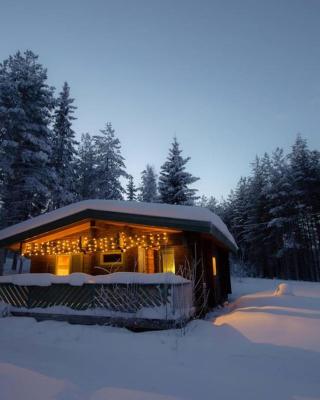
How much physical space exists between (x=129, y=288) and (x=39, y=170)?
53.0 ft

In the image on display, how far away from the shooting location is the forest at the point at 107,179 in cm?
2095

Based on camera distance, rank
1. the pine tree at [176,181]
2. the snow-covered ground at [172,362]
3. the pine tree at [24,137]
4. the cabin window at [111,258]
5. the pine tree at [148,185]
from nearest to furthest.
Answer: the snow-covered ground at [172,362] < the cabin window at [111,258] < the pine tree at [24,137] < the pine tree at [176,181] < the pine tree at [148,185]

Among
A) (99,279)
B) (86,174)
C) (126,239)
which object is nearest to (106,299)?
(99,279)

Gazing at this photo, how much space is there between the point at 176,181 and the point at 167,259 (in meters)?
18.7

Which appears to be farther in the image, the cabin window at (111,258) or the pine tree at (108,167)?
the pine tree at (108,167)

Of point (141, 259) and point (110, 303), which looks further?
point (141, 259)

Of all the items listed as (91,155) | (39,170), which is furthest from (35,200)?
(91,155)

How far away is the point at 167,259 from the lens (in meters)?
12.3

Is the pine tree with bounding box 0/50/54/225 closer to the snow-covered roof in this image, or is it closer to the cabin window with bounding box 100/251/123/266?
the snow-covered roof

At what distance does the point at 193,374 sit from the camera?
467 centimetres

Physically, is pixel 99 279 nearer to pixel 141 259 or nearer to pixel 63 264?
pixel 141 259

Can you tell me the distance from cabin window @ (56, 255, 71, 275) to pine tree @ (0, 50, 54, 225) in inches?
301

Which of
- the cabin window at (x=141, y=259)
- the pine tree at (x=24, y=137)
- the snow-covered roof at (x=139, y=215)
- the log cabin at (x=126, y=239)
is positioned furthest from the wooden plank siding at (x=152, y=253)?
the pine tree at (x=24, y=137)

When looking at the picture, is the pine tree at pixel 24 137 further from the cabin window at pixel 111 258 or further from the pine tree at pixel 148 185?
the pine tree at pixel 148 185
